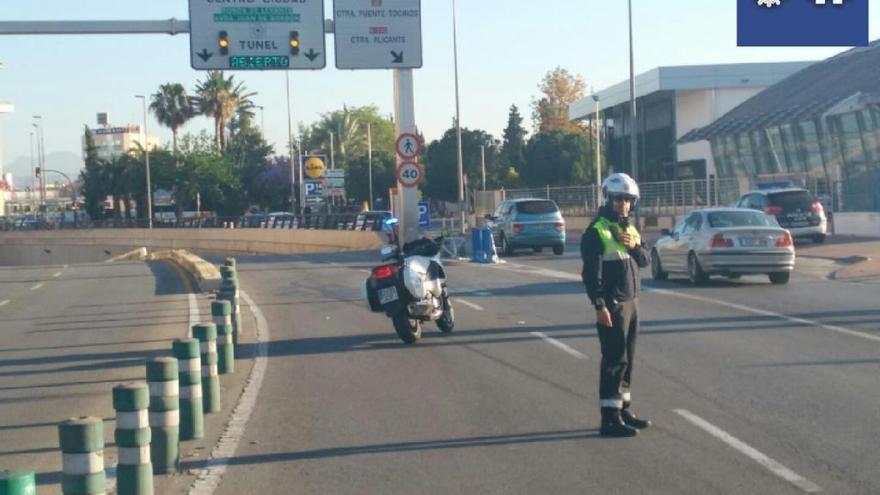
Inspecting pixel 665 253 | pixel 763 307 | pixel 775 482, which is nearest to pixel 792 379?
pixel 775 482

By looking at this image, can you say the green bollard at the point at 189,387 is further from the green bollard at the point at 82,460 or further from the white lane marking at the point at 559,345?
the white lane marking at the point at 559,345

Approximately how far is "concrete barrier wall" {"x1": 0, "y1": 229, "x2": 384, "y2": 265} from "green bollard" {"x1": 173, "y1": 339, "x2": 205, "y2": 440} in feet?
118

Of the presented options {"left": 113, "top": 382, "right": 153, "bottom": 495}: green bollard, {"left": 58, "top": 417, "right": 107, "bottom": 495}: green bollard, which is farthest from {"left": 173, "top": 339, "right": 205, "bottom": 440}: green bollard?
{"left": 58, "top": 417, "right": 107, "bottom": 495}: green bollard

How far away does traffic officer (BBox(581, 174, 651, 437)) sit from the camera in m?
9.47

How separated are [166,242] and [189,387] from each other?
6696cm

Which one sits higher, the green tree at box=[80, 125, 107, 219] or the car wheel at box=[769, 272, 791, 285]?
the green tree at box=[80, 125, 107, 219]

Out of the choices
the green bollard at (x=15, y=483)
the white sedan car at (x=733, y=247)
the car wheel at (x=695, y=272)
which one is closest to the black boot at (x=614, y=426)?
the green bollard at (x=15, y=483)

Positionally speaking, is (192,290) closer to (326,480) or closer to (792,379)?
(792,379)

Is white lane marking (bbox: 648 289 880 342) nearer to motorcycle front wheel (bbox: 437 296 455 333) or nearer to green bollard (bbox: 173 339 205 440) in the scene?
motorcycle front wheel (bbox: 437 296 455 333)

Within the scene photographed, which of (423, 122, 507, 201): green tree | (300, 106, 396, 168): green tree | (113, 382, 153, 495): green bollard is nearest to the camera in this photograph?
(113, 382, 153, 495): green bollard

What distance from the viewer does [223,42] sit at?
26.5m

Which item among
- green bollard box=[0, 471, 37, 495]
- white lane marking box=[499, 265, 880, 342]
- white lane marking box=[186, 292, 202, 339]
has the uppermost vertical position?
green bollard box=[0, 471, 37, 495]

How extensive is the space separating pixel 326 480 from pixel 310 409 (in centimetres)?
284

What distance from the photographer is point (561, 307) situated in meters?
19.9
